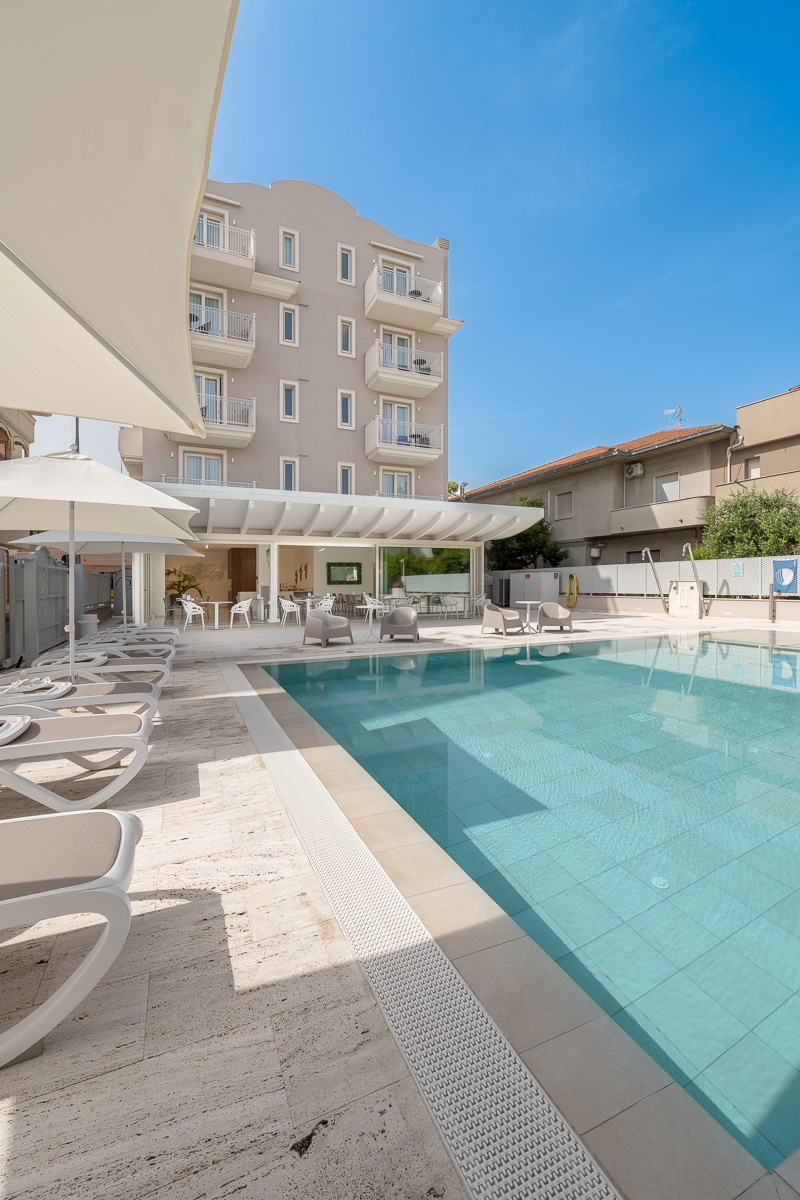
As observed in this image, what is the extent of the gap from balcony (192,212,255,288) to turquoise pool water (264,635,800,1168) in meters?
16.3

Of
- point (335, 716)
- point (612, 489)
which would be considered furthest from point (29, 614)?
point (612, 489)

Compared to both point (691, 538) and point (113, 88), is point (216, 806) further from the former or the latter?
point (691, 538)

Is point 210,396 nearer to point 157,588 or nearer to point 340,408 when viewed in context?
point 340,408

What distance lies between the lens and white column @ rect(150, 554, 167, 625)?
1730 centimetres

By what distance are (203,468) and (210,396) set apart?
7.85 feet

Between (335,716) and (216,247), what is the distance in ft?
60.3

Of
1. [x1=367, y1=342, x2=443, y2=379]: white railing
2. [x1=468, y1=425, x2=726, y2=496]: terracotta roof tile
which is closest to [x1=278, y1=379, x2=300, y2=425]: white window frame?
[x1=367, y1=342, x2=443, y2=379]: white railing

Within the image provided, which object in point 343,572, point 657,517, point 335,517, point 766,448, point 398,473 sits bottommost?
point 343,572

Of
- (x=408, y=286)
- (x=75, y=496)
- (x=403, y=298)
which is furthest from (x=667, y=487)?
(x=75, y=496)

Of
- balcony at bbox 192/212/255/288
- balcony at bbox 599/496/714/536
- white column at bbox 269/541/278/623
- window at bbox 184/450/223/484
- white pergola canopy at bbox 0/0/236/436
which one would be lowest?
white column at bbox 269/541/278/623

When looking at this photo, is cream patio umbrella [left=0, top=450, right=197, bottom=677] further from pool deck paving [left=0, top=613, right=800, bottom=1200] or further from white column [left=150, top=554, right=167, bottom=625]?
white column [left=150, top=554, right=167, bottom=625]

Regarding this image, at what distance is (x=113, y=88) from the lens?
1.36 metres

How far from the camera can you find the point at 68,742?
2.98 meters

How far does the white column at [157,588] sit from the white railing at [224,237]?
10.4 metres
